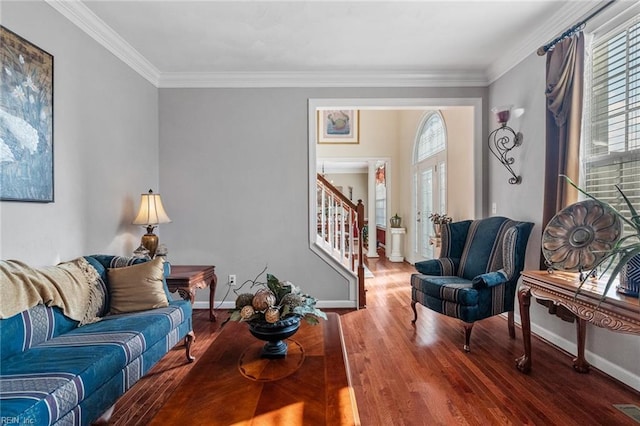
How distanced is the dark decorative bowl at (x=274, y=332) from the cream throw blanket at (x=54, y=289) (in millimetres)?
1178

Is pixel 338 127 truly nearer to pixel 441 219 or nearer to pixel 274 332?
pixel 441 219

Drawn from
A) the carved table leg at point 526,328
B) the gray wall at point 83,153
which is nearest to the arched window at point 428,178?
the carved table leg at point 526,328

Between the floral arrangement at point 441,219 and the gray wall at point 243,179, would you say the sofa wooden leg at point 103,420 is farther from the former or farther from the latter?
the floral arrangement at point 441,219

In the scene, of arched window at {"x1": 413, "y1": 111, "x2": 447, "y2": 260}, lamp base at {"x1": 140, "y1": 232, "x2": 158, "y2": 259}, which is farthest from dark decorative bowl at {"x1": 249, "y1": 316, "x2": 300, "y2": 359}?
arched window at {"x1": 413, "y1": 111, "x2": 447, "y2": 260}

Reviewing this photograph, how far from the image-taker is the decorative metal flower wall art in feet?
6.02

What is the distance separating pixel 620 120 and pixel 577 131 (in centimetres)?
23

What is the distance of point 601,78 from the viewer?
2.31m

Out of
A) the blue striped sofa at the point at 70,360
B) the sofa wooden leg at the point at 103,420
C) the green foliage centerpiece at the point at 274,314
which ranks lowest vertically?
the sofa wooden leg at the point at 103,420

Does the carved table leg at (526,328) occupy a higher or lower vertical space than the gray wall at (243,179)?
lower

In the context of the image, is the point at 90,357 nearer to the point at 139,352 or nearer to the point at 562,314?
the point at 139,352

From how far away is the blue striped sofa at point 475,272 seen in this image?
255 cm

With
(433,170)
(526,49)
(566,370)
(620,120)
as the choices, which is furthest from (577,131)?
(433,170)

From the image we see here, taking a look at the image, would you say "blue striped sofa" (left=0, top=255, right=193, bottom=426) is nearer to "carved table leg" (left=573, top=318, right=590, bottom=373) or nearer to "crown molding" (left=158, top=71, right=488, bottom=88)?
"crown molding" (left=158, top=71, right=488, bottom=88)

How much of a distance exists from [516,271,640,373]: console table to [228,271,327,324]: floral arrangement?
1.43 m
